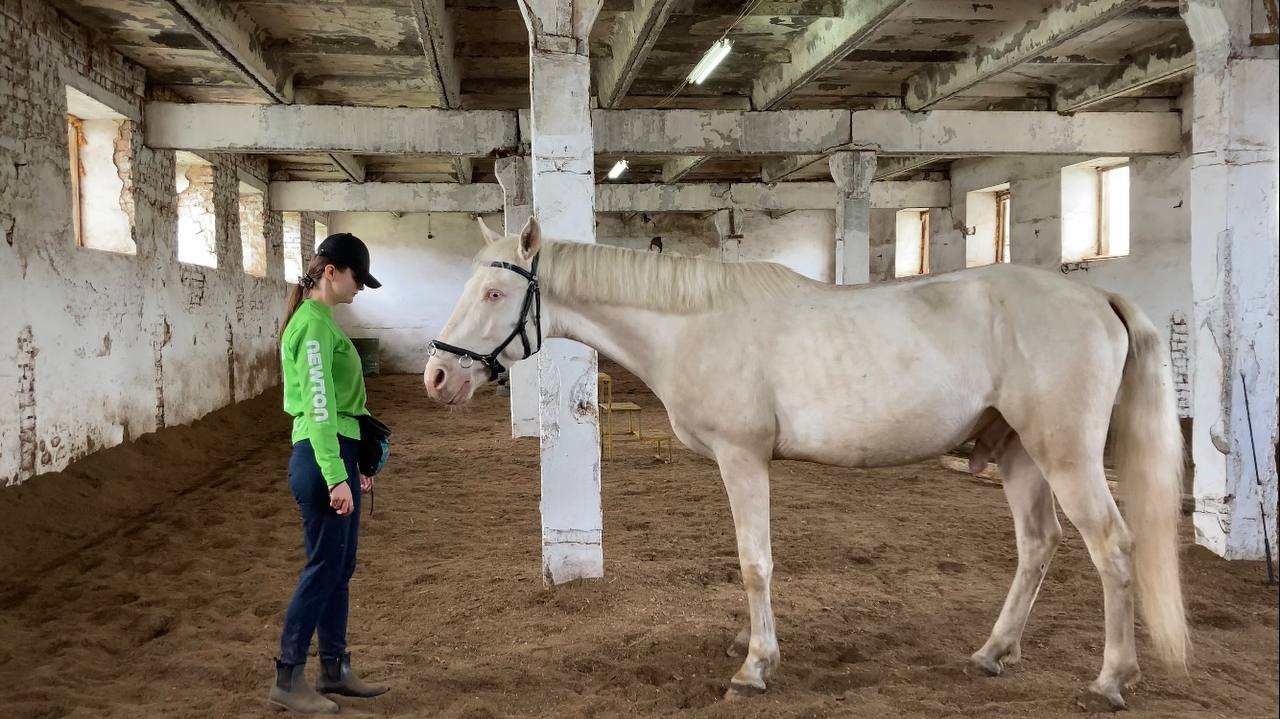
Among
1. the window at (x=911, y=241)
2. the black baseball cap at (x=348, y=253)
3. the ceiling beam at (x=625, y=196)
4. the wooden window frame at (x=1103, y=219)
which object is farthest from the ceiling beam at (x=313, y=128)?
the window at (x=911, y=241)

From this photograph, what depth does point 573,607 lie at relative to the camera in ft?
13.9

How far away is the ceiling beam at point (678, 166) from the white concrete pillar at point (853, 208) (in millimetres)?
3086

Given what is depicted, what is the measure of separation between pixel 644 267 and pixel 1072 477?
1941 mm

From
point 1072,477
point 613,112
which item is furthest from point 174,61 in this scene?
point 1072,477

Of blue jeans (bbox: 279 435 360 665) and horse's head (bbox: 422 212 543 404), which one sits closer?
blue jeans (bbox: 279 435 360 665)

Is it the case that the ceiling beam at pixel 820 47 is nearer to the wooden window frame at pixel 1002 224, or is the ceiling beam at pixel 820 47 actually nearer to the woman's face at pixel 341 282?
the woman's face at pixel 341 282

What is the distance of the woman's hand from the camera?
2820 millimetres

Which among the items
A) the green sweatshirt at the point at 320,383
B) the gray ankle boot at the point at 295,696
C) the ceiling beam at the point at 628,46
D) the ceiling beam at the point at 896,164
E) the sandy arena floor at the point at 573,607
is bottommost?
the sandy arena floor at the point at 573,607

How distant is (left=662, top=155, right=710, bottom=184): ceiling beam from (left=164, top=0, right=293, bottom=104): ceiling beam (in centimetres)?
649

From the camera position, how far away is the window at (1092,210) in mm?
11727

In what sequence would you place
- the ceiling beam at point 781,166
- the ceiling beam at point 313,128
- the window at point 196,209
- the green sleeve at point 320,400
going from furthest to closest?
1. the ceiling beam at point 781,166
2. the window at point 196,209
3. the ceiling beam at point 313,128
4. the green sleeve at point 320,400

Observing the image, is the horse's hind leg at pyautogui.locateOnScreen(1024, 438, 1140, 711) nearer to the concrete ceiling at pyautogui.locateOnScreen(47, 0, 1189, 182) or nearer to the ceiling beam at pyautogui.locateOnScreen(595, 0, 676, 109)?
the concrete ceiling at pyautogui.locateOnScreen(47, 0, 1189, 182)

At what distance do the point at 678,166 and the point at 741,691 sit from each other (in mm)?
11814

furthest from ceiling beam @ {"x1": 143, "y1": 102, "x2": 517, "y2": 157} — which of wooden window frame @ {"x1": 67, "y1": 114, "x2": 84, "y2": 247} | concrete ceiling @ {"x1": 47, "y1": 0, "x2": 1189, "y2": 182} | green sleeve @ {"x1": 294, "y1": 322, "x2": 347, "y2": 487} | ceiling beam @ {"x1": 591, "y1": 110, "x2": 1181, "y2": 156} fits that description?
green sleeve @ {"x1": 294, "y1": 322, "x2": 347, "y2": 487}
